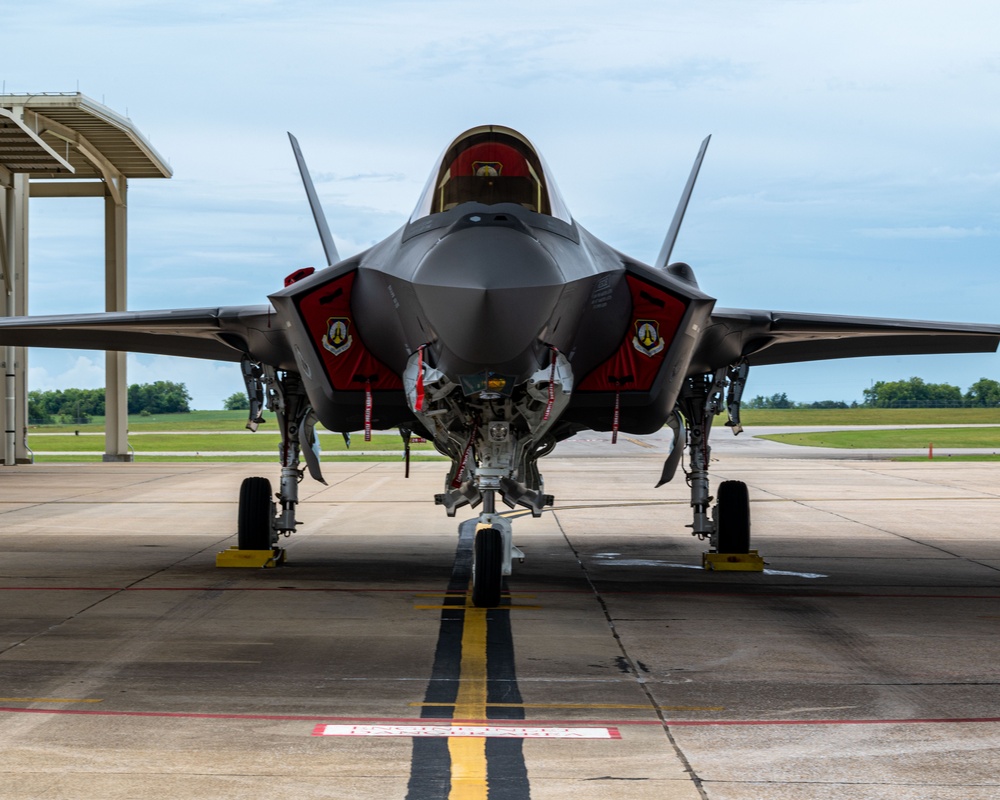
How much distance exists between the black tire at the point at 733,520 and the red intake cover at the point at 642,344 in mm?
3030

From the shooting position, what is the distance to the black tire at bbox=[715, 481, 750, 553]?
11164 mm

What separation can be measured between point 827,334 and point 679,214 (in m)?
2.20

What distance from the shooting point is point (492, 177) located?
25.9 ft

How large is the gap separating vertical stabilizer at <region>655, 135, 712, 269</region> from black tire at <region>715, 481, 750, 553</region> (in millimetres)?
2328

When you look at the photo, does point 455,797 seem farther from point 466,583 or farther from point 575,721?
point 466,583

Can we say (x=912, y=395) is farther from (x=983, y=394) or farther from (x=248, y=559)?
(x=248, y=559)

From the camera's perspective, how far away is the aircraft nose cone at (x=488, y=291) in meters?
6.57

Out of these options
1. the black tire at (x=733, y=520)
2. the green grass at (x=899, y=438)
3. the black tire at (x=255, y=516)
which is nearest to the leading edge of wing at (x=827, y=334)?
the black tire at (x=733, y=520)

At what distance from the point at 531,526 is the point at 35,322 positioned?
720 cm

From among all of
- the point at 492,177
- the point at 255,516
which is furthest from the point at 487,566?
the point at 255,516

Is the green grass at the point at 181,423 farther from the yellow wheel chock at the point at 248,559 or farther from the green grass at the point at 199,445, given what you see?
the yellow wheel chock at the point at 248,559

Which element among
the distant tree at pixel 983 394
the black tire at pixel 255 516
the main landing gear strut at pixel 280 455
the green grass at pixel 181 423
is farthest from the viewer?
the distant tree at pixel 983 394

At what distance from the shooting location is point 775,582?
33.1 ft

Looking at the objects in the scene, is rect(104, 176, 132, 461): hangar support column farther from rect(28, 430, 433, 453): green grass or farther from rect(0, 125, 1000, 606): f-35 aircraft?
rect(0, 125, 1000, 606): f-35 aircraft
